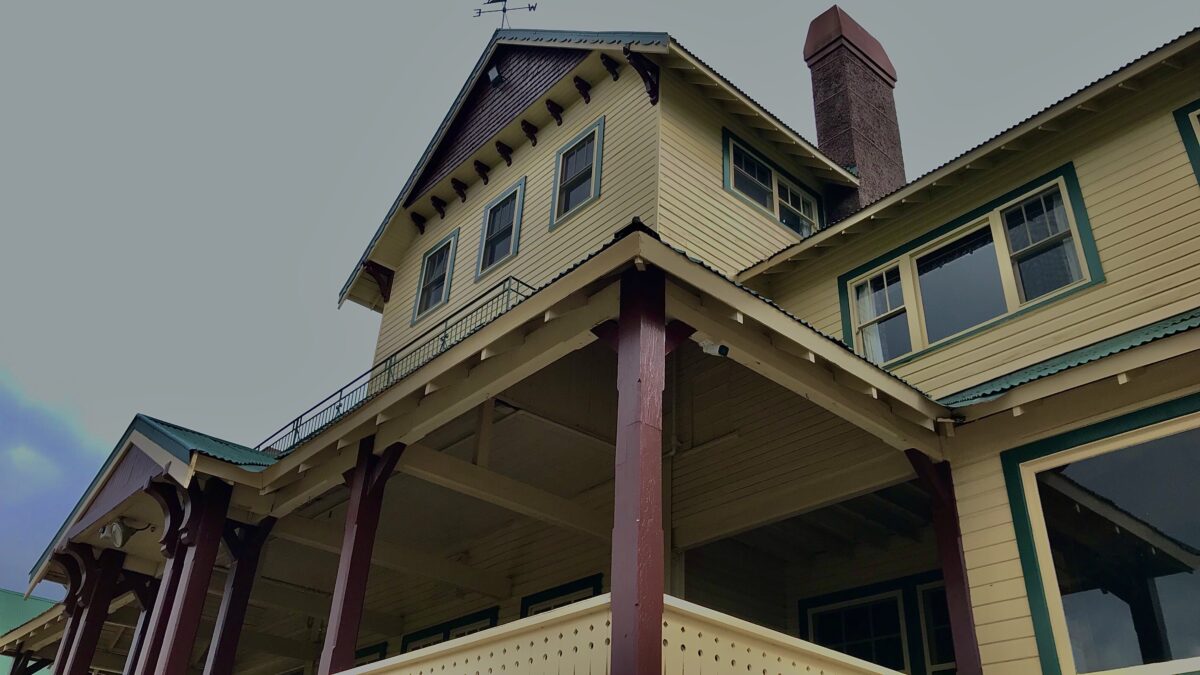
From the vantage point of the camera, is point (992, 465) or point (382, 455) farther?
point (382, 455)

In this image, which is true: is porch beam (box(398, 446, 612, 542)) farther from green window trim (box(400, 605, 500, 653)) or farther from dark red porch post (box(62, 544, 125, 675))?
dark red porch post (box(62, 544, 125, 675))

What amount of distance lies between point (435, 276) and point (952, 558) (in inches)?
433

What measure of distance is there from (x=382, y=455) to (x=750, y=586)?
5.64m

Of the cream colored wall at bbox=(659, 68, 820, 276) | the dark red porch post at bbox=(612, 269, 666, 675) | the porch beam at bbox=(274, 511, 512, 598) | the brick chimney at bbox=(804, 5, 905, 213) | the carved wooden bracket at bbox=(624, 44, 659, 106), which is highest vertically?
the brick chimney at bbox=(804, 5, 905, 213)

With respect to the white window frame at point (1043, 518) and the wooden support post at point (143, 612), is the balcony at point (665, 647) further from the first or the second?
the wooden support post at point (143, 612)

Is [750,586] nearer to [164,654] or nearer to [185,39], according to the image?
[164,654]

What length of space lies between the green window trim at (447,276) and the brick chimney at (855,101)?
7195 mm

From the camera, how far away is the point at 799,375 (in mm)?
8234

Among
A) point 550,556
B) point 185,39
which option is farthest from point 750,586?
point 185,39

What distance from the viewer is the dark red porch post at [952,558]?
331 inches

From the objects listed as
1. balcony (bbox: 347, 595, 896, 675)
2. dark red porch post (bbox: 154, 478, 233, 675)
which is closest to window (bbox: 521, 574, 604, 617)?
dark red porch post (bbox: 154, 478, 233, 675)

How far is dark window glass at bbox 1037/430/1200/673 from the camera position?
775 centimetres

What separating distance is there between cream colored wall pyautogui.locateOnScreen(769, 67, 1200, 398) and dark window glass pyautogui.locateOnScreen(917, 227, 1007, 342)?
299 millimetres

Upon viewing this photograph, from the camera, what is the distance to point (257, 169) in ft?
584
